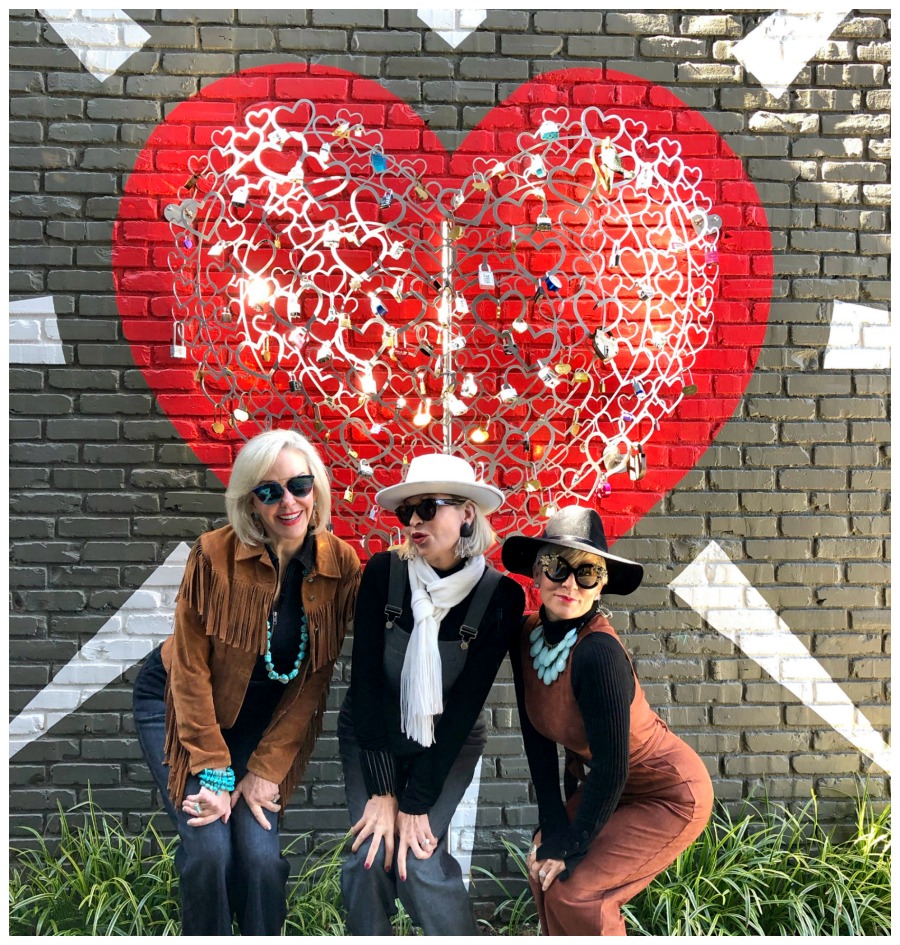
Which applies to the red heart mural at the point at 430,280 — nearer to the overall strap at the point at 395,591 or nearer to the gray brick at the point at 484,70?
the gray brick at the point at 484,70

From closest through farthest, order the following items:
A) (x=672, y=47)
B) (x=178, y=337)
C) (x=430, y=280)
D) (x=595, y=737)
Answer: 1. (x=595, y=737)
2. (x=430, y=280)
3. (x=178, y=337)
4. (x=672, y=47)

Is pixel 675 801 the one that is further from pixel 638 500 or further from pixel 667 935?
pixel 638 500

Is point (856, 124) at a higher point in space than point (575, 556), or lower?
higher

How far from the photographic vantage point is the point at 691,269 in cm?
309

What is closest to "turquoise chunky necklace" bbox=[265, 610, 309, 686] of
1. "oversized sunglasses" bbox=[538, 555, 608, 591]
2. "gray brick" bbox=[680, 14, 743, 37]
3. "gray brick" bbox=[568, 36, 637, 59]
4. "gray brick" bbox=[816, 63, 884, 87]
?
"oversized sunglasses" bbox=[538, 555, 608, 591]

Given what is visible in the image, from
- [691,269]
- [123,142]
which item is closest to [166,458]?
[123,142]

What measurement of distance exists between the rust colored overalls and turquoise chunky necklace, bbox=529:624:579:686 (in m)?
0.02

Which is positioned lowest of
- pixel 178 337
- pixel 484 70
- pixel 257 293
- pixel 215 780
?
pixel 215 780

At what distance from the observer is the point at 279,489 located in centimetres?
239

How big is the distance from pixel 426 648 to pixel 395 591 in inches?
7.1

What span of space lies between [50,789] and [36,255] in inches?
76.0

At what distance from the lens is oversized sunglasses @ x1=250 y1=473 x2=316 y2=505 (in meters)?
2.39

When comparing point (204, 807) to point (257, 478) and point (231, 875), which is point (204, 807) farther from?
point (257, 478)

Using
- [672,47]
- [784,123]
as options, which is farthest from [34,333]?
[784,123]
